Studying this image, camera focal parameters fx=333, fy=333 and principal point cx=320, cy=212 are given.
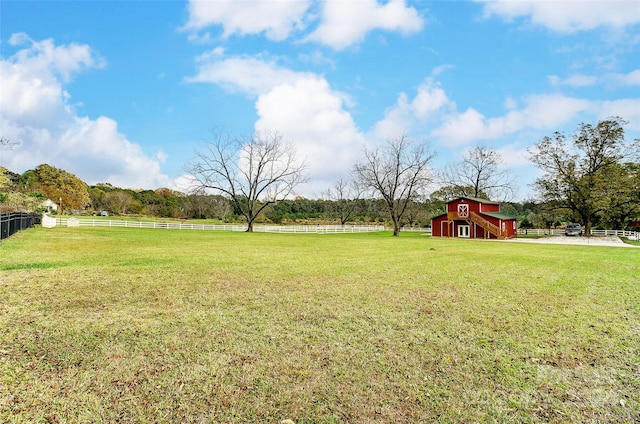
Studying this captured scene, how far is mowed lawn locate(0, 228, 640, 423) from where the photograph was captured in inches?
107

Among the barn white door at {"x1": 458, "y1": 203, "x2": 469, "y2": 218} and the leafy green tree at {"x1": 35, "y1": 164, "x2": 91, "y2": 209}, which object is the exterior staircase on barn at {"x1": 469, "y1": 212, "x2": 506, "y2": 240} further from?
the leafy green tree at {"x1": 35, "y1": 164, "x2": 91, "y2": 209}

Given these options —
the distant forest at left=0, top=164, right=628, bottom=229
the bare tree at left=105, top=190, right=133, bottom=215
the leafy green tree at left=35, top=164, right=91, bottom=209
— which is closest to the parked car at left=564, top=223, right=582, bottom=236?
the distant forest at left=0, top=164, right=628, bottom=229

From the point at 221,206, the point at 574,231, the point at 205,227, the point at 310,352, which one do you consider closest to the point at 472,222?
the point at 574,231

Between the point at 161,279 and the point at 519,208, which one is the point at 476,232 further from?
the point at 519,208

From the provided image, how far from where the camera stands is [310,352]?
3.69m

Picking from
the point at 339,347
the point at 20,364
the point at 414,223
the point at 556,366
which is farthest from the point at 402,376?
the point at 414,223

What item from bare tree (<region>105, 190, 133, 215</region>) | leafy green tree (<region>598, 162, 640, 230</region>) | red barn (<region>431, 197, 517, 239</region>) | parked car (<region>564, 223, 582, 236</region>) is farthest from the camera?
bare tree (<region>105, 190, 133, 215</region>)

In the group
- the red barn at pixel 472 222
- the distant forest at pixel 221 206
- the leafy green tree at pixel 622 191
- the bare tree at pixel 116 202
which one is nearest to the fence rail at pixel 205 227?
the distant forest at pixel 221 206

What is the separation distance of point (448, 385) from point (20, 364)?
4107mm

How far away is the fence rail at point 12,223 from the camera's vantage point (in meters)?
14.3

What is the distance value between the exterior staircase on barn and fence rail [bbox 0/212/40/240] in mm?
36433

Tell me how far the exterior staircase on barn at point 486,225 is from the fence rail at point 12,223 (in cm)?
3643

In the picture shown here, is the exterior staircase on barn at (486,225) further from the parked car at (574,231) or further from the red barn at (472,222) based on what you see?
the parked car at (574,231)

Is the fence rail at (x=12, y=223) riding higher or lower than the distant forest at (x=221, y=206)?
lower
